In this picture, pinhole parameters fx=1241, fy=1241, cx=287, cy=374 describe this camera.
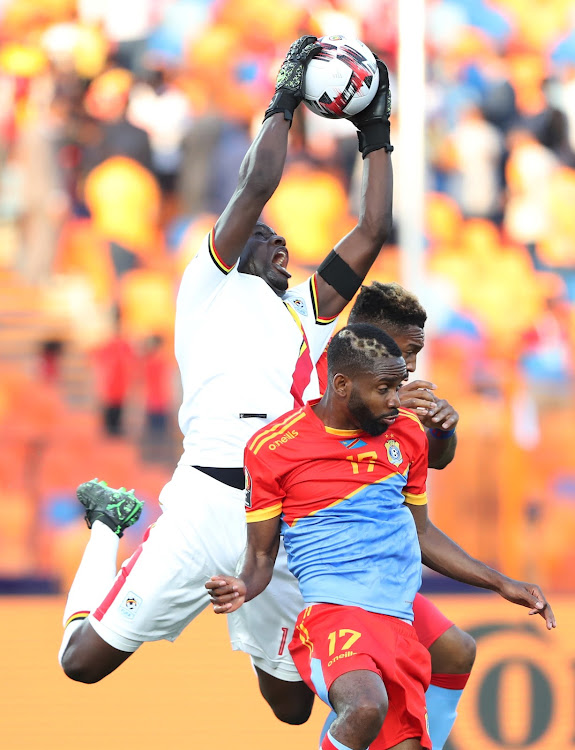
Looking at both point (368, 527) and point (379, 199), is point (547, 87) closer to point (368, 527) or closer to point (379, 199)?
point (379, 199)

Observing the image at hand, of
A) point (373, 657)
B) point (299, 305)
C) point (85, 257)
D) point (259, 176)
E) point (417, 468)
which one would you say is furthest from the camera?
point (85, 257)

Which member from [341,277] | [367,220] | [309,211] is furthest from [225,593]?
[309,211]

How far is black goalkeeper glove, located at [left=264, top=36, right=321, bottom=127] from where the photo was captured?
429cm

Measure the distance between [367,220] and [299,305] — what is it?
41 cm

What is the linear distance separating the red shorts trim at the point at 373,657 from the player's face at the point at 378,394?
22.5 inches

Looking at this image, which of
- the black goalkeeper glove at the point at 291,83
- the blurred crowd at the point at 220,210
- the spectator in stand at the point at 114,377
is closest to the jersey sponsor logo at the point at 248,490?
the black goalkeeper glove at the point at 291,83

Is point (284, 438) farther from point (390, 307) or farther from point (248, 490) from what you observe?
point (390, 307)

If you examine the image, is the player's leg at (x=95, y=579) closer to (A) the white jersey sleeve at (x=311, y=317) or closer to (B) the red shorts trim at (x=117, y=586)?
(B) the red shorts trim at (x=117, y=586)

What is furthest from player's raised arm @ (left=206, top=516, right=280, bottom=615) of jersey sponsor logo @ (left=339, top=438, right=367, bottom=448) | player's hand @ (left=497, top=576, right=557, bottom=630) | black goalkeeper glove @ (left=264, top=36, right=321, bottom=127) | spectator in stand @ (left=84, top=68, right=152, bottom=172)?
spectator in stand @ (left=84, top=68, right=152, bottom=172)

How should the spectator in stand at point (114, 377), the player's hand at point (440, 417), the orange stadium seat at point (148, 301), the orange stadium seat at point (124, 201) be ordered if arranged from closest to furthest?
the player's hand at point (440, 417) → the spectator in stand at point (114, 377) → the orange stadium seat at point (148, 301) → the orange stadium seat at point (124, 201)

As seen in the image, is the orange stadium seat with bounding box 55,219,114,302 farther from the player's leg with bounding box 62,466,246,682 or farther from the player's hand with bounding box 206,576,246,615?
the player's hand with bounding box 206,576,246,615

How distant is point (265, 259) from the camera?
4484 millimetres

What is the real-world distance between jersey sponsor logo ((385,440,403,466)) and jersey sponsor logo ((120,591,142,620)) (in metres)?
1.03

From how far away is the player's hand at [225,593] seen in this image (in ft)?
11.2
